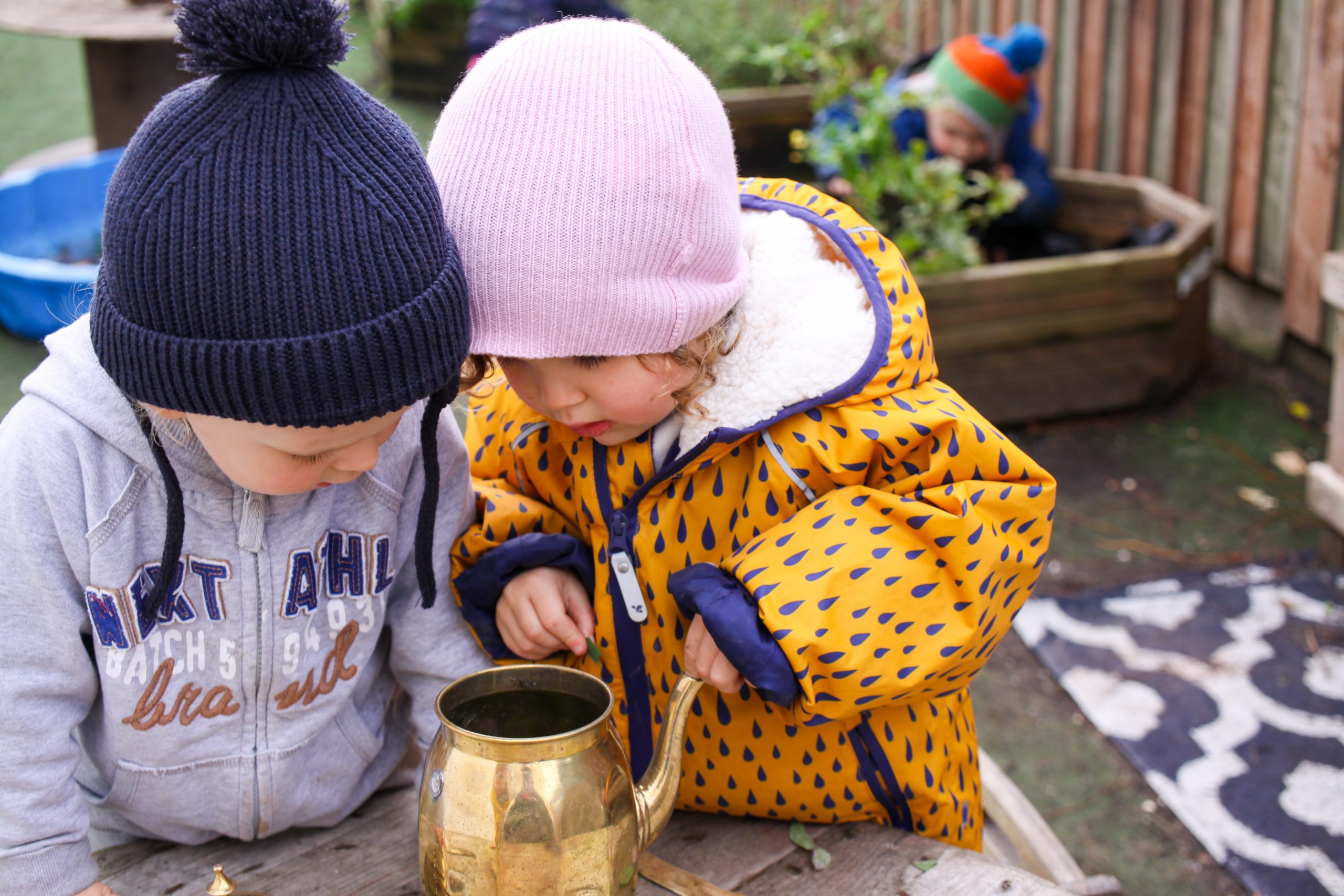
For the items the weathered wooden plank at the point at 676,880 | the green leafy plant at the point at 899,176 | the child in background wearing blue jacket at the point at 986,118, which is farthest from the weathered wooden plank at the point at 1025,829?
the child in background wearing blue jacket at the point at 986,118

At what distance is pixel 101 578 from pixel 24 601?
74 millimetres

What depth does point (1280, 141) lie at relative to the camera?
4.13 m

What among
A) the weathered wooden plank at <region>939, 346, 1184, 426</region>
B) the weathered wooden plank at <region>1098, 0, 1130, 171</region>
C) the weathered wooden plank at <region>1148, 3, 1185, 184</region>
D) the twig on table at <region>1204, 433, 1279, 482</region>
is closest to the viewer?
the twig on table at <region>1204, 433, 1279, 482</region>

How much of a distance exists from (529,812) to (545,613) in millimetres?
395

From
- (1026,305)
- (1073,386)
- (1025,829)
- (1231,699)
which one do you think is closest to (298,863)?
(1025,829)

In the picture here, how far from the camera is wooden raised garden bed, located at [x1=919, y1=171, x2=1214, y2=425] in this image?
3.73 meters

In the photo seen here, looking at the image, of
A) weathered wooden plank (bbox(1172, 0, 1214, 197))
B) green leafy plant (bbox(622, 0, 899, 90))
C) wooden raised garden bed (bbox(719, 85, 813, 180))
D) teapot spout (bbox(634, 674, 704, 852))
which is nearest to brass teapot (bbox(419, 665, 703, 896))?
teapot spout (bbox(634, 674, 704, 852))

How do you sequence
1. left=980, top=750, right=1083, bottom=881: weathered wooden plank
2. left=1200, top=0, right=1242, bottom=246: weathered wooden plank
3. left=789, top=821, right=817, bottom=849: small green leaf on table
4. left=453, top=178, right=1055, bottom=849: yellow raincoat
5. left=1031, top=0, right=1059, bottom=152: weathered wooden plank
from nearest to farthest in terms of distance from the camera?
left=453, top=178, right=1055, bottom=849: yellow raincoat → left=789, top=821, right=817, bottom=849: small green leaf on table → left=980, top=750, right=1083, bottom=881: weathered wooden plank → left=1200, top=0, right=1242, bottom=246: weathered wooden plank → left=1031, top=0, right=1059, bottom=152: weathered wooden plank

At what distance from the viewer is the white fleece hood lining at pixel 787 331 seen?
1.32 m

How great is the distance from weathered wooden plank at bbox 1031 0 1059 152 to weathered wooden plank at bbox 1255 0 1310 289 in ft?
3.72

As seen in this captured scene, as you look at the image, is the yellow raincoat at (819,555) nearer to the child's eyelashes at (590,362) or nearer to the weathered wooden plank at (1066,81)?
the child's eyelashes at (590,362)

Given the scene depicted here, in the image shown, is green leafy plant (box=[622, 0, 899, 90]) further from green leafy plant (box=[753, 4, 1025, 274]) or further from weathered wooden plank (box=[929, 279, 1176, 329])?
weathered wooden plank (box=[929, 279, 1176, 329])

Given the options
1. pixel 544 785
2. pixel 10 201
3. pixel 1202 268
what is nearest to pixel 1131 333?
pixel 1202 268

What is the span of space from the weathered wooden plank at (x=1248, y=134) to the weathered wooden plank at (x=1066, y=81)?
900mm
